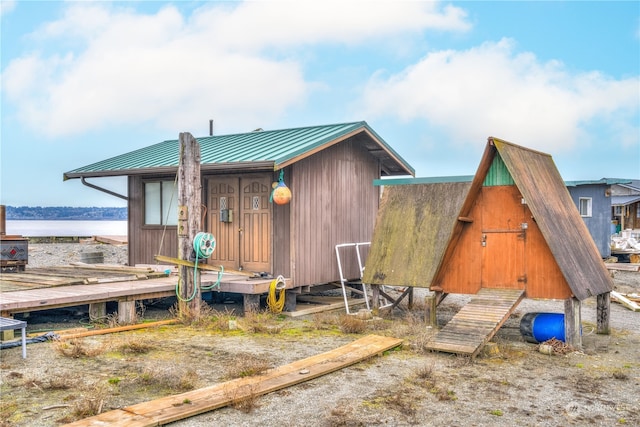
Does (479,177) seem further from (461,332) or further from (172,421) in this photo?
(172,421)

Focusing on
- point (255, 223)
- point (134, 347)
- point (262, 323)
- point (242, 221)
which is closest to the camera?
point (134, 347)

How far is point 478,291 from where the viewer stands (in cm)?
1059

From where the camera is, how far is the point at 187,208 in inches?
431

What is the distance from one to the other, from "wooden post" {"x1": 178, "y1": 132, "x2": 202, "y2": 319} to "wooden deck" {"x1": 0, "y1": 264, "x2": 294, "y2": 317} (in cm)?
51

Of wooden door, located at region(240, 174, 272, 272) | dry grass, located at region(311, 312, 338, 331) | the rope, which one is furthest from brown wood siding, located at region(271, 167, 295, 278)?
dry grass, located at region(311, 312, 338, 331)

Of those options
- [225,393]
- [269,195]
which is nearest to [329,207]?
[269,195]

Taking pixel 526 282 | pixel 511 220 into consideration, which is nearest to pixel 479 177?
pixel 511 220

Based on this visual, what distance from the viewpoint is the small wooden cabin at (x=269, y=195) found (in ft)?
42.1

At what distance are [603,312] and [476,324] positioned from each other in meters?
3.20

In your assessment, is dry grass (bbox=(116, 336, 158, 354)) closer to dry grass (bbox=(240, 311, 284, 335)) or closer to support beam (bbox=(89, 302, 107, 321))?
support beam (bbox=(89, 302, 107, 321))

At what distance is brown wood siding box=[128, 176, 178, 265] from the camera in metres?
15.1

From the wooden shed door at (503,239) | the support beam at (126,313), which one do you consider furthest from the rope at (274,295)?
the wooden shed door at (503,239)

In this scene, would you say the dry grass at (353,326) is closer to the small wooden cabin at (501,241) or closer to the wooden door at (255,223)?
the small wooden cabin at (501,241)

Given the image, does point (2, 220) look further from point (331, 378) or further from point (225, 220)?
point (331, 378)
